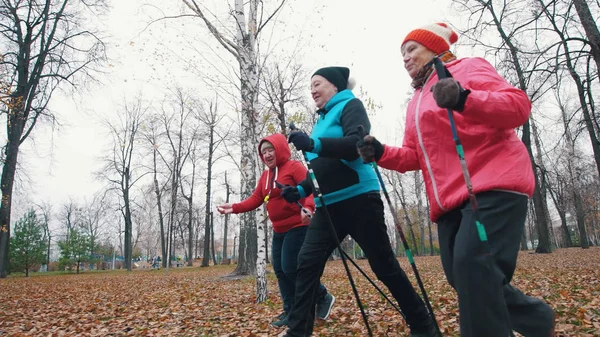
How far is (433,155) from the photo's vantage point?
2.28 meters

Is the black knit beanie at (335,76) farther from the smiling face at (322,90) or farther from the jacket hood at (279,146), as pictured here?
the jacket hood at (279,146)

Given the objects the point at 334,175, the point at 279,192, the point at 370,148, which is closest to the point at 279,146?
the point at 279,192

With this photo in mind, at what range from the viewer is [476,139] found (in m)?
2.09

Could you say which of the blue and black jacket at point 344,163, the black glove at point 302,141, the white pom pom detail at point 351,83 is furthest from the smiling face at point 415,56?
the white pom pom detail at point 351,83

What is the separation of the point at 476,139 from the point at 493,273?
0.69 meters

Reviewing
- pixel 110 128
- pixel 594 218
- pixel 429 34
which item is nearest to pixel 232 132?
pixel 110 128

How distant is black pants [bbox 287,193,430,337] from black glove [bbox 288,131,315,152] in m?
0.64

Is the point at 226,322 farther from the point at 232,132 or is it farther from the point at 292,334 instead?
the point at 232,132

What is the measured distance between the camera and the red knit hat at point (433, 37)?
2.50 metres

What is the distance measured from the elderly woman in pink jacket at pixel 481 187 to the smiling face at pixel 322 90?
131cm

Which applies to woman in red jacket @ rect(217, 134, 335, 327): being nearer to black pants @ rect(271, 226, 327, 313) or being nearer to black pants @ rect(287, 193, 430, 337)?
black pants @ rect(271, 226, 327, 313)

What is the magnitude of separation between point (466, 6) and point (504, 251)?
12524 millimetres

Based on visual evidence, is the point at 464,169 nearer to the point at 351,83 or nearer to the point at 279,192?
the point at 351,83

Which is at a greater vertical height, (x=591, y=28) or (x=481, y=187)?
(x=591, y=28)
